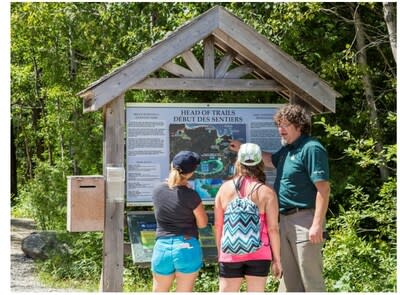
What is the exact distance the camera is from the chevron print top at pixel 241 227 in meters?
5.36

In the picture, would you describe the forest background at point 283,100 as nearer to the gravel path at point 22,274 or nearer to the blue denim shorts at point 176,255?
the gravel path at point 22,274

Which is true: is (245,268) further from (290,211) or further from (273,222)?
(290,211)

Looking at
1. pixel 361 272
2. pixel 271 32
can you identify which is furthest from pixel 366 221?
pixel 271 32

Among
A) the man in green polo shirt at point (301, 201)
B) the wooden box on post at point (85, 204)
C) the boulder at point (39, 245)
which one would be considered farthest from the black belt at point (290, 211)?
the boulder at point (39, 245)

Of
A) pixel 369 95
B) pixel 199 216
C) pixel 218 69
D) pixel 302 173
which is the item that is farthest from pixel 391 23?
pixel 199 216

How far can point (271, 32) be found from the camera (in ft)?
33.3

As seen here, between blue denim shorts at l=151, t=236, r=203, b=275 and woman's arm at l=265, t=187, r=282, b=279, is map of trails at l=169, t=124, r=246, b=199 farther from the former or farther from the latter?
woman's arm at l=265, t=187, r=282, b=279

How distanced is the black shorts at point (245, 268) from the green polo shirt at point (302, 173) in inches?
31.6

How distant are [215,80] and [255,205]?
2.27m

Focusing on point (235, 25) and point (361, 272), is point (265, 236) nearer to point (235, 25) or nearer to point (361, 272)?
point (235, 25)

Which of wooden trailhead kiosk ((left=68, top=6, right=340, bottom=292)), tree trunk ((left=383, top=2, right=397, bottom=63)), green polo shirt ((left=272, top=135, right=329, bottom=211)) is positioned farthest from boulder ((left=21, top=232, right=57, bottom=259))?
green polo shirt ((left=272, top=135, right=329, bottom=211))

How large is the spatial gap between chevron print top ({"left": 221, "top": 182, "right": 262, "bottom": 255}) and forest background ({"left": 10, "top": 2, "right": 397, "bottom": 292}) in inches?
103

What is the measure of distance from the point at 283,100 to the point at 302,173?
17.4 ft

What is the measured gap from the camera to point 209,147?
25.0 ft
